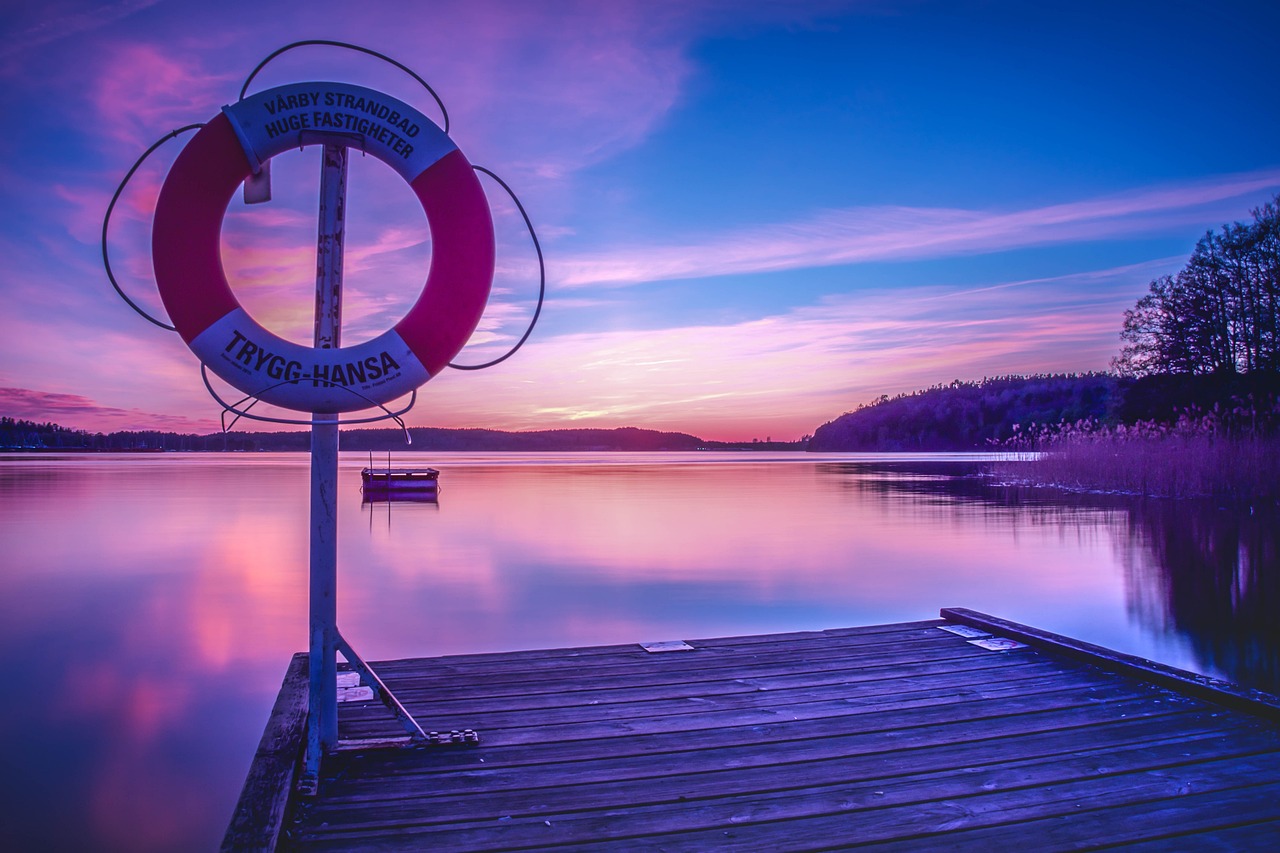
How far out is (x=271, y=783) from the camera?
5.72 ft

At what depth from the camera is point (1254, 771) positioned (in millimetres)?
1866

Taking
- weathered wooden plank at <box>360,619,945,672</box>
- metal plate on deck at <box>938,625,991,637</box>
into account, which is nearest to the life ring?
weathered wooden plank at <box>360,619,945,672</box>

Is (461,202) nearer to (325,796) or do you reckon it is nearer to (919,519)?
(325,796)

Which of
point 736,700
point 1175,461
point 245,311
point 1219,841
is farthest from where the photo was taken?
point 1175,461

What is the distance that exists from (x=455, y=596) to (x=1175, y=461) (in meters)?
11.5

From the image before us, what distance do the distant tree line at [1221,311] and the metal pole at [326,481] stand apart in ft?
58.6

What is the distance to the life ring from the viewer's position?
209 centimetres

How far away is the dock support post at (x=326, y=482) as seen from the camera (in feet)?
6.57

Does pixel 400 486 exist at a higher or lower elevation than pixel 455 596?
higher

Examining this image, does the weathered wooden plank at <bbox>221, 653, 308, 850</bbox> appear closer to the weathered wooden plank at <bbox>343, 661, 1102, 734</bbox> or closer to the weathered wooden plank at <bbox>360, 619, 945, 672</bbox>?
the weathered wooden plank at <bbox>343, 661, 1102, 734</bbox>

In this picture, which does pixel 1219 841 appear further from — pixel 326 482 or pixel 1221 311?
pixel 1221 311

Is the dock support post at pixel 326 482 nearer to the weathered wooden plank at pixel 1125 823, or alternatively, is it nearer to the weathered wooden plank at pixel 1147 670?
the weathered wooden plank at pixel 1125 823

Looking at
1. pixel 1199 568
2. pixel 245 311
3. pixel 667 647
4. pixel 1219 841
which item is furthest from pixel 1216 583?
pixel 245 311

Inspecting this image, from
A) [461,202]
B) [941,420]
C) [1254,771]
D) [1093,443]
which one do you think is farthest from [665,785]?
[941,420]
